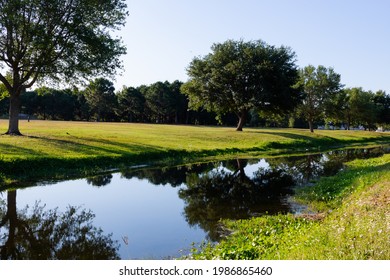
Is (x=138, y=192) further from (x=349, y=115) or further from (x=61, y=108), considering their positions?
(x=61, y=108)

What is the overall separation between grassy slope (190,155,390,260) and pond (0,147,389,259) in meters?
1.36

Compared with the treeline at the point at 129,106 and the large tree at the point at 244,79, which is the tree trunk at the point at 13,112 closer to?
the large tree at the point at 244,79

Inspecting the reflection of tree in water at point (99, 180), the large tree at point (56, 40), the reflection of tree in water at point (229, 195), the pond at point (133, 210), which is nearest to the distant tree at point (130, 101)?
the large tree at point (56, 40)

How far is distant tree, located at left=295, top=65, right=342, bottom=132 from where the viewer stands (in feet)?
280

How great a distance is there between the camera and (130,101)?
137375mm

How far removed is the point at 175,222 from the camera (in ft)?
49.7

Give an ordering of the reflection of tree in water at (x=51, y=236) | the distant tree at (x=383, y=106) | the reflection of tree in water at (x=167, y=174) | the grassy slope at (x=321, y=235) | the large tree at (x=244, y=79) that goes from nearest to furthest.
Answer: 1. the grassy slope at (x=321, y=235)
2. the reflection of tree in water at (x=51, y=236)
3. the reflection of tree in water at (x=167, y=174)
4. the large tree at (x=244, y=79)
5. the distant tree at (x=383, y=106)

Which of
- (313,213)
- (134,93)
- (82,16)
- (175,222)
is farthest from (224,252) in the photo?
(134,93)

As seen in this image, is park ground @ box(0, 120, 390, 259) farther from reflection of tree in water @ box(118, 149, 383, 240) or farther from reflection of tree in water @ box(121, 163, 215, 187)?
reflection of tree in water @ box(121, 163, 215, 187)

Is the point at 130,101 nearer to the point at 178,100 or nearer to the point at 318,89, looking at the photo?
the point at 178,100

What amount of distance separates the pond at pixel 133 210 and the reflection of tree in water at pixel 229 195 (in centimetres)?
4

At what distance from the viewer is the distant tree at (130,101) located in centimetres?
13612

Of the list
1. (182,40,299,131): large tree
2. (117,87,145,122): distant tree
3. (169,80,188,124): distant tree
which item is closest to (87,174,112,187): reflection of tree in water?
(182,40,299,131): large tree

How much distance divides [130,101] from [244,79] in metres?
78.4
